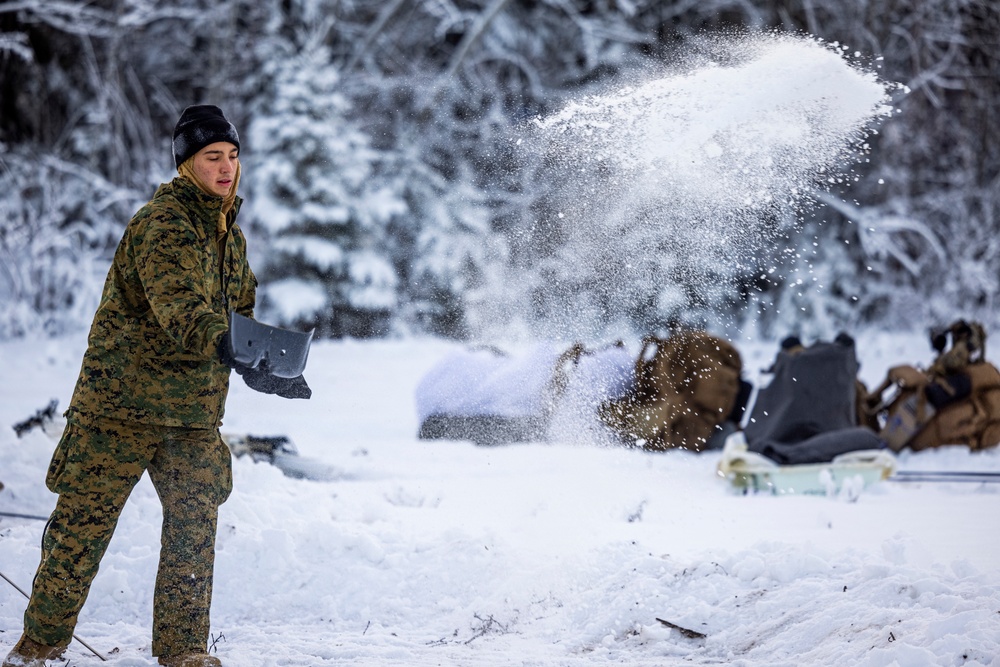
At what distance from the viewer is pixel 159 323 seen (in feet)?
9.45

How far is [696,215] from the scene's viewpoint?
588 centimetres

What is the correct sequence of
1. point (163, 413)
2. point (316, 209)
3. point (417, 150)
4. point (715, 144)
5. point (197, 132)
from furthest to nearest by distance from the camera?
point (417, 150) < point (316, 209) < point (715, 144) < point (197, 132) < point (163, 413)

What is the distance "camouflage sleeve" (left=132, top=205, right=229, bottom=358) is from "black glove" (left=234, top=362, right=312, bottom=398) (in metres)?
0.11

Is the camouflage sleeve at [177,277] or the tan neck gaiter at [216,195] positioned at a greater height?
the tan neck gaiter at [216,195]

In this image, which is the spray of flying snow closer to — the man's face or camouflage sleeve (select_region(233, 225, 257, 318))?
camouflage sleeve (select_region(233, 225, 257, 318))

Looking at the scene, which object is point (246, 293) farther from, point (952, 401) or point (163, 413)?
point (952, 401)

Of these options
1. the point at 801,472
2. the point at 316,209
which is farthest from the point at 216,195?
the point at 316,209

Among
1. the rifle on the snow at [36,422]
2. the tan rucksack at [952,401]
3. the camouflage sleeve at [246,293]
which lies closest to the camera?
the camouflage sleeve at [246,293]

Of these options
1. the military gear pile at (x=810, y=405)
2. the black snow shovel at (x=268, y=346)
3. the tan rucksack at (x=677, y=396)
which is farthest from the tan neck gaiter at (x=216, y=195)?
the tan rucksack at (x=677, y=396)

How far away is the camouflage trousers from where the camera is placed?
2947mm

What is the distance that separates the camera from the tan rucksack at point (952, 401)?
748 cm

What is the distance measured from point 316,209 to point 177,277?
1267 centimetres

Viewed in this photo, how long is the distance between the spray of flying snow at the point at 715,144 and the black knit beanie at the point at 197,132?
113 inches

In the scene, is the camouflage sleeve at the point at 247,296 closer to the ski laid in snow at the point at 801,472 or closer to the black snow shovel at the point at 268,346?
the black snow shovel at the point at 268,346
